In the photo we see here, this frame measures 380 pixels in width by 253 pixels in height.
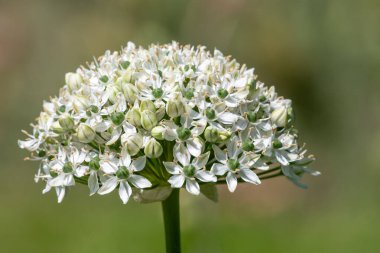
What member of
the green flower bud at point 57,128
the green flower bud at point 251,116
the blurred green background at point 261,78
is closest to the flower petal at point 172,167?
the green flower bud at point 251,116

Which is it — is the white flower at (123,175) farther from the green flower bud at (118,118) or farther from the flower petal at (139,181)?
the green flower bud at (118,118)

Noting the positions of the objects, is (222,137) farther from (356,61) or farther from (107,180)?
(356,61)

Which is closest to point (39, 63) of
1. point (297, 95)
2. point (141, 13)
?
point (141, 13)

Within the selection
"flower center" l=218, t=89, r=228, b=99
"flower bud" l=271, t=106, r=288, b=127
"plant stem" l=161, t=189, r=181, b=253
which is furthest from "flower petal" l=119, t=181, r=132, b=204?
"flower bud" l=271, t=106, r=288, b=127

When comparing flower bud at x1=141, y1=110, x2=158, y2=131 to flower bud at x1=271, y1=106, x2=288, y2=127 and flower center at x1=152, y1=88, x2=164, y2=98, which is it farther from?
flower bud at x1=271, y1=106, x2=288, y2=127

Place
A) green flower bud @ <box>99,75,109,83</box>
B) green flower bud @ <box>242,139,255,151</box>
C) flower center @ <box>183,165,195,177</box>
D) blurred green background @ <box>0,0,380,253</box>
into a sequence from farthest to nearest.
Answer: blurred green background @ <box>0,0,380,253</box> → green flower bud @ <box>99,75,109,83</box> → green flower bud @ <box>242,139,255,151</box> → flower center @ <box>183,165,195,177</box>

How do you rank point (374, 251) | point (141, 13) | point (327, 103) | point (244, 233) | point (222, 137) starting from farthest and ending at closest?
point (141, 13) → point (327, 103) → point (244, 233) → point (374, 251) → point (222, 137)

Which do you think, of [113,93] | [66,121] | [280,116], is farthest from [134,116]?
[280,116]
